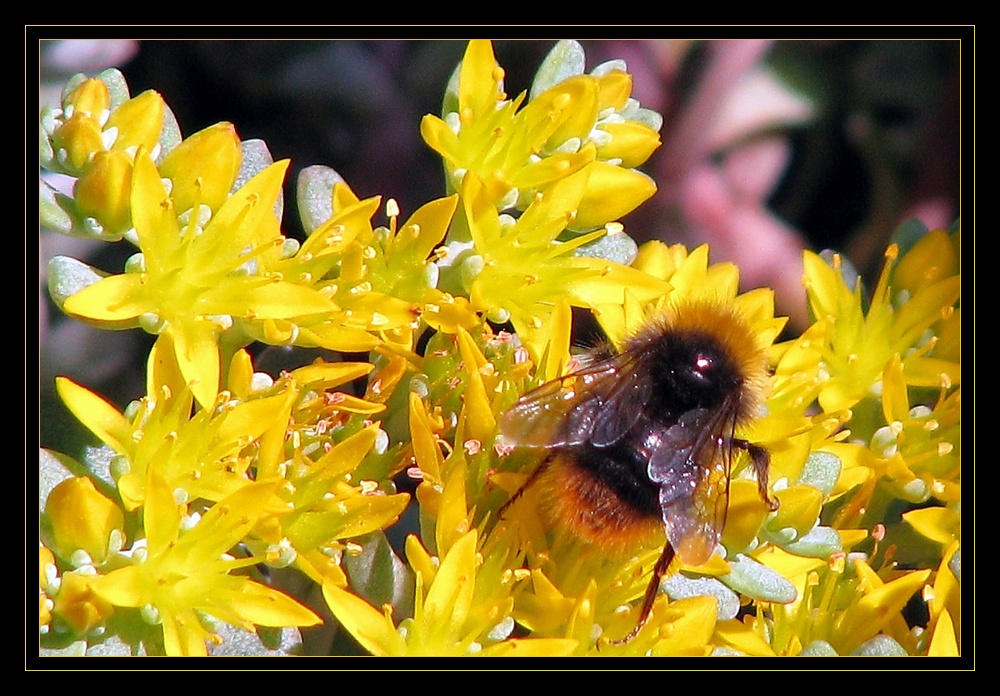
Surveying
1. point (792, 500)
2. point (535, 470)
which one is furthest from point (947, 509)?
point (535, 470)

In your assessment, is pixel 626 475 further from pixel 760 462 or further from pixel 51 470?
pixel 51 470

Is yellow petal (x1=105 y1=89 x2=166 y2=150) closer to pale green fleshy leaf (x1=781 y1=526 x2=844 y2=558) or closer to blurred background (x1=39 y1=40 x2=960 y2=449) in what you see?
blurred background (x1=39 y1=40 x2=960 y2=449)

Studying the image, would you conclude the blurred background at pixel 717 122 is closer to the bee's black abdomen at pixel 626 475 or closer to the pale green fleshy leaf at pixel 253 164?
the pale green fleshy leaf at pixel 253 164

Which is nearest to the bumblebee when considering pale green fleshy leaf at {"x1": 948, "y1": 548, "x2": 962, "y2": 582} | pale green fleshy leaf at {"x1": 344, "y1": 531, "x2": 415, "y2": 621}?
pale green fleshy leaf at {"x1": 344, "y1": 531, "x2": 415, "y2": 621}

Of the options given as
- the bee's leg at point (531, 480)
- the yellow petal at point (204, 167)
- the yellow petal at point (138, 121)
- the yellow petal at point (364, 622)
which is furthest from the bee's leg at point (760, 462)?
the yellow petal at point (138, 121)

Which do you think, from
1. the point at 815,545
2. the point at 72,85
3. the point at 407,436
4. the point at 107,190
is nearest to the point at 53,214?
the point at 107,190

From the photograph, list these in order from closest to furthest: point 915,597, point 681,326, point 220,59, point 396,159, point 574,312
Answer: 1. point 681,326
2. point 915,597
3. point 574,312
4. point 220,59
5. point 396,159
